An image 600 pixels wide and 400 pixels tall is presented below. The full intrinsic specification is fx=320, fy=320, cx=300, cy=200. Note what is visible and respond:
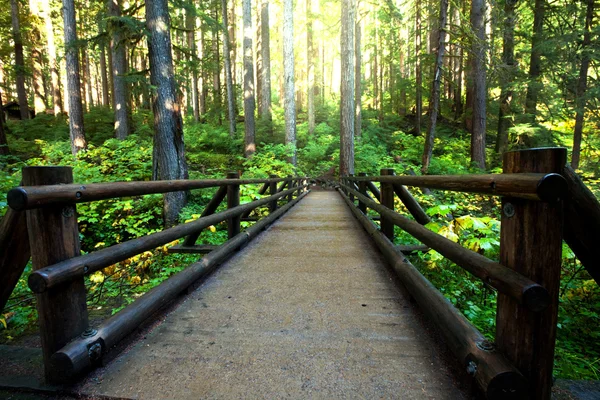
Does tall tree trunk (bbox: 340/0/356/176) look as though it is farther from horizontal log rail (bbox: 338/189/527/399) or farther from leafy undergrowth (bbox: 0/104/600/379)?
horizontal log rail (bbox: 338/189/527/399)

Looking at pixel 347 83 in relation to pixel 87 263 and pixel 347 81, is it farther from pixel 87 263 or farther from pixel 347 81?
pixel 87 263

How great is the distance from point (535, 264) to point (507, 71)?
48.2 ft

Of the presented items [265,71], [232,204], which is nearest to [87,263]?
[232,204]

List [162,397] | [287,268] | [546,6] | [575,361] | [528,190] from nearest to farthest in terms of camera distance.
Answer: [528,190]
[162,397]
[575,361]
[287,268]
[546,6]

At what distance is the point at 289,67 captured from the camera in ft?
57.9

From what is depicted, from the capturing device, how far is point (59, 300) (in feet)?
5.73

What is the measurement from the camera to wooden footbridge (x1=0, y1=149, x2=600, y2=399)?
1.40 metres

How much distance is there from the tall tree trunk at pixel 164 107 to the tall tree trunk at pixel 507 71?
11559 millimetres

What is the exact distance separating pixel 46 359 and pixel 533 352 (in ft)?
7.96

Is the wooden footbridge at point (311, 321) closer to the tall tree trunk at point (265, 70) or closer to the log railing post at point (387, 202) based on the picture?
the log railing post at point (387, 202)

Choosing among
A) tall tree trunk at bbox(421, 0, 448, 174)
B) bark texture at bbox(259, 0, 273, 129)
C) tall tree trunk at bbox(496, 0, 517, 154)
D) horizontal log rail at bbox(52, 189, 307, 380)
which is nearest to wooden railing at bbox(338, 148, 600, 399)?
horizontal log rail at bbox(52, 189, 307, 380)

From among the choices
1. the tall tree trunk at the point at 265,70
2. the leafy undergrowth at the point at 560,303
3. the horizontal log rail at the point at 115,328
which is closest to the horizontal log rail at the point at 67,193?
the horizontal log rail at the point at 115,328

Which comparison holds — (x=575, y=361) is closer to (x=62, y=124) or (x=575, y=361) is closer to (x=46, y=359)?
(x=46, y=359)

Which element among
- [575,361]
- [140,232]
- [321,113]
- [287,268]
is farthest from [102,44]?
[321,113]
